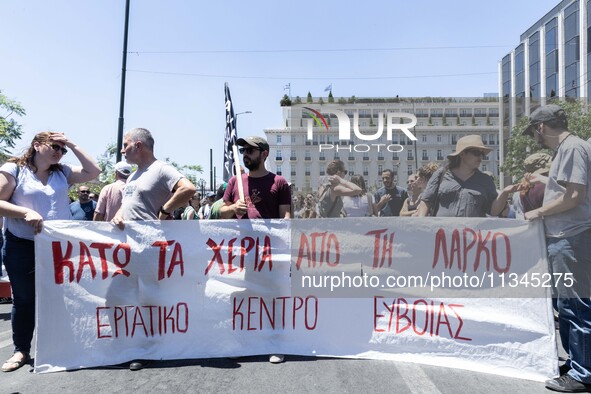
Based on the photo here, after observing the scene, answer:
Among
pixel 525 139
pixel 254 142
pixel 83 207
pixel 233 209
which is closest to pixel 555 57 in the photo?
pixel 83 207

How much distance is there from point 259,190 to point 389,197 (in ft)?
9.26

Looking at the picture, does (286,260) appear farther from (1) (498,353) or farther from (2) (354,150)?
(2) (354,150)

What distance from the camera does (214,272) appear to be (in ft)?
13.4

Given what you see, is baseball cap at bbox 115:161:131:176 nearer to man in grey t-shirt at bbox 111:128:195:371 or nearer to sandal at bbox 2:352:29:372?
man in grey t-shirt at bbox 111:128:195:371

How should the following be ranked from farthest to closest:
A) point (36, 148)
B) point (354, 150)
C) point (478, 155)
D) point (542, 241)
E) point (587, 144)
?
1. point (354, 150)
2. point (478, 155)
3. point (36, 148)
4. point (542, 241)
5. point (587, 144)

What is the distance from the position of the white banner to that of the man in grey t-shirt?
4.8 inches

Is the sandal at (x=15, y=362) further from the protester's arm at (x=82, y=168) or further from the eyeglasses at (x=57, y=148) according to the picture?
the eyeglasses at (x=57, y=148)

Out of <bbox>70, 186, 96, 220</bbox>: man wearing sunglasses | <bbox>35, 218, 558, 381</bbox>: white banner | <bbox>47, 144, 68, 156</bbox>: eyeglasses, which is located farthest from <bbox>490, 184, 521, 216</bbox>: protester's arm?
<bbox>70, 186, 96, 220</bbox>: man wearing sunglasses

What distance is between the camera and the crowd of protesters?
11.1 feet

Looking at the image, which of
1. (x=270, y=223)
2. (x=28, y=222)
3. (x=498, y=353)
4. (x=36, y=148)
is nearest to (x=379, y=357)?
(x=498, y=353)

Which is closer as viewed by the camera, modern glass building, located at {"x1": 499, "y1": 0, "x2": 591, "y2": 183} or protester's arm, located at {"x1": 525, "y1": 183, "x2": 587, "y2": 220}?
protester's arm, located at {"x1": 525, "y1": 183, "x2": 587, "y2": 220}

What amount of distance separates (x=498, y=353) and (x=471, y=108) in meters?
3.90

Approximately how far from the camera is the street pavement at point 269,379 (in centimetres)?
332

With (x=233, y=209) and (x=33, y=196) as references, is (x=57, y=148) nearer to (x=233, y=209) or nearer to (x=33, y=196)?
(x=33, y=196)
